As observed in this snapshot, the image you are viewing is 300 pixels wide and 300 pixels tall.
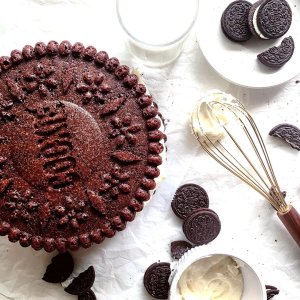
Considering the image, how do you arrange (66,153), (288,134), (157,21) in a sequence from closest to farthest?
(66,153) < (157,21) < (288,134)

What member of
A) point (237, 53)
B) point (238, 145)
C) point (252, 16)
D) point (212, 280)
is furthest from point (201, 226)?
point (252, 16)

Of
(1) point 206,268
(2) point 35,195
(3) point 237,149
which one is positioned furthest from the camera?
(3) point 237,149

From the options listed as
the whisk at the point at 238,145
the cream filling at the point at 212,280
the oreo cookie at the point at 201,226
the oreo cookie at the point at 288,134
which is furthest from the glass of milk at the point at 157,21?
the cream filling at the point at 212,280

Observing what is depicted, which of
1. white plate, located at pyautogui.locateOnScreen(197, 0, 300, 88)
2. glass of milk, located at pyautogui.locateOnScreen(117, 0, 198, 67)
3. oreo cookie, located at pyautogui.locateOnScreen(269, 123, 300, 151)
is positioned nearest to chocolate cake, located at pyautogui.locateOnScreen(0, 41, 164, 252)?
glass of milk, located at pyautogui.locateOnScreen(117, 0, 198, 67)

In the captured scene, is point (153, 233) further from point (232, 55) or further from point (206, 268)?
point (232, 55)

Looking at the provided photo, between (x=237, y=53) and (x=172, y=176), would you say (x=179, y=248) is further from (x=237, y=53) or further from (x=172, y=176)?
(x=237, y=53)

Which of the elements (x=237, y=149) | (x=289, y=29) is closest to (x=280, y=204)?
(x=237, y=149)
